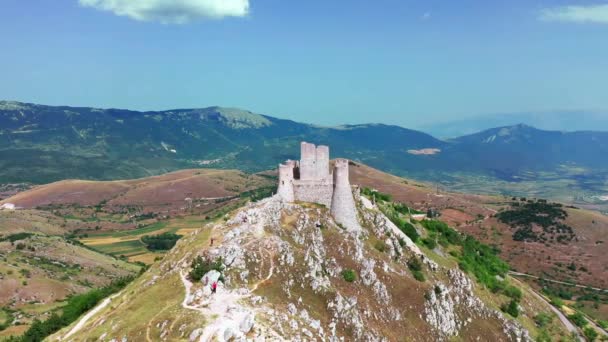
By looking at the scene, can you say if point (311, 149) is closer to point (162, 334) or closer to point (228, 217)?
point (228, 217)

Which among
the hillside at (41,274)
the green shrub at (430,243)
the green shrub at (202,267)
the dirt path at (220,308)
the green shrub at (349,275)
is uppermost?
the green shrub at (202,267)

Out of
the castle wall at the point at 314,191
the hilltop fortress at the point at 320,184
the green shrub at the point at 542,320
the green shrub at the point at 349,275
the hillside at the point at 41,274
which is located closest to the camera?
the green shrub at the point at 349,275

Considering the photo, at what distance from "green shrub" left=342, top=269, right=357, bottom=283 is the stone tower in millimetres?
11890

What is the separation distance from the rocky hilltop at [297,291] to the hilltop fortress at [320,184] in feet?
6.97

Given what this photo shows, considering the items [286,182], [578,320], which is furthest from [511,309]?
[286,182]

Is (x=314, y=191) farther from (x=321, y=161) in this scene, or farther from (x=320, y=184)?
(x=321, y=161)

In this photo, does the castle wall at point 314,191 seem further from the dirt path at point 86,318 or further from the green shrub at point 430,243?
the dirt path at point 86,318

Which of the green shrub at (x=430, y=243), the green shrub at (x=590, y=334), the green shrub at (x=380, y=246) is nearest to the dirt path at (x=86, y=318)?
the green shrub at (x=380, y=246)

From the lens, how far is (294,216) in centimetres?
7862

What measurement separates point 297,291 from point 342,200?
927 inches

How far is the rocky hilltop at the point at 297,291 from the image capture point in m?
53.3

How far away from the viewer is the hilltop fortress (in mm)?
83188

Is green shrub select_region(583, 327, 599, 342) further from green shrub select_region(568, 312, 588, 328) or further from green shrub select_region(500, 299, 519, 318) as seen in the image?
green shrub select_region(500, 299, 519, 318)

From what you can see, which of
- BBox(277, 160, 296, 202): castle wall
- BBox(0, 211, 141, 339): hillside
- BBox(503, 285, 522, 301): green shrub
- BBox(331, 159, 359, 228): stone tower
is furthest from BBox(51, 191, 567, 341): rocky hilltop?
BBox(0, 211, 141, 339): hillside
